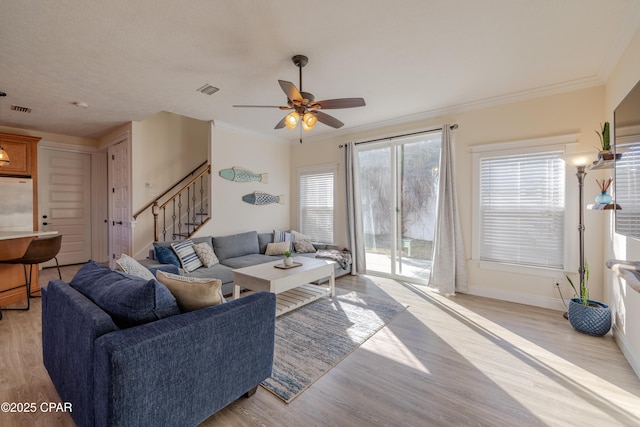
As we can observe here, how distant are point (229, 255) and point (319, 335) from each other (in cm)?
240

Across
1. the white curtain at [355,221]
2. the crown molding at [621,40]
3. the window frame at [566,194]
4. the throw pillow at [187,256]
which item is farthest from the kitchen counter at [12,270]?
the crown molding at [621,40]

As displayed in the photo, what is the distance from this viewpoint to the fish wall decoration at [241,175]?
16.9ft

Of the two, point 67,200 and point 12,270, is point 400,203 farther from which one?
point 67,200

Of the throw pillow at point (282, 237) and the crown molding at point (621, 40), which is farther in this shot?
the throw pillow at point (282, 237)

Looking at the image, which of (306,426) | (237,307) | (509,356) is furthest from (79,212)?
(509,356)

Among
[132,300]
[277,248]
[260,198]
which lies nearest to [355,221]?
[277,248]

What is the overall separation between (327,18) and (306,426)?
2.91 m

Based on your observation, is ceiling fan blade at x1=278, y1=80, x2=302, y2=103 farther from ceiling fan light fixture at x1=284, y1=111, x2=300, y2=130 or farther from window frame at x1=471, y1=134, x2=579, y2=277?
window frame at x1=471, y1=134, x2=579, y2=277

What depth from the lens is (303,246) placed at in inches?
212

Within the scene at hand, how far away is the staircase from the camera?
16.4ft

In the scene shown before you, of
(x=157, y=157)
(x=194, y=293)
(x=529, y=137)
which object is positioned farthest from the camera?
(x=157, y=157)

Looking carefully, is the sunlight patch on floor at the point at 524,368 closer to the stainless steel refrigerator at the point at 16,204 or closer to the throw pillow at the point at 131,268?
the throw pillow at the point at 131,268

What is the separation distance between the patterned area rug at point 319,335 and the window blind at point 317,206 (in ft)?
6.34

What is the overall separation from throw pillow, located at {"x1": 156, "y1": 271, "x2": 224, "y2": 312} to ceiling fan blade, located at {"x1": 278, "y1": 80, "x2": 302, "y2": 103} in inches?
65.9
